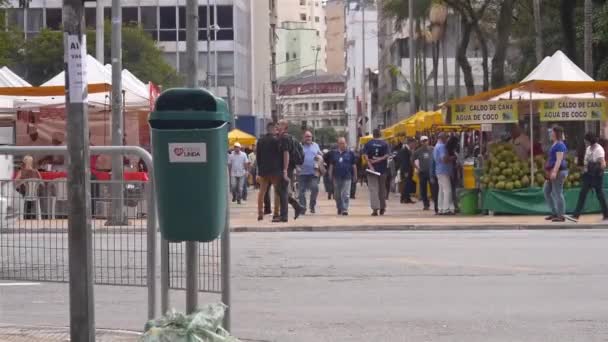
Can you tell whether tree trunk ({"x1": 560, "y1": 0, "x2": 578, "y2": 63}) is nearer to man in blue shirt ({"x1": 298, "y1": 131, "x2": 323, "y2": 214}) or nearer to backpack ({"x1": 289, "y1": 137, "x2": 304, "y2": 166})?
man in blue shirt ({"x1": 298, "y1": 131, "x2": 323, "y2": 214})

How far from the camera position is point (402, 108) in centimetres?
8050

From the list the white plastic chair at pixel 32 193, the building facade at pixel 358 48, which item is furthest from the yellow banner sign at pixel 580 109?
the building facade at pixel 358 48

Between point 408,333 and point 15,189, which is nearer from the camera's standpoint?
point 15,189

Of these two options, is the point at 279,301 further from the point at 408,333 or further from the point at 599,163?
the point at 599,163

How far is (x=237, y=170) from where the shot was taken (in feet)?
101

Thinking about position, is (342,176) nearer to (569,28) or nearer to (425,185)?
(425,185)

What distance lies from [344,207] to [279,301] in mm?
13008

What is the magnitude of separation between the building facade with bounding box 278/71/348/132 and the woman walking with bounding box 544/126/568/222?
135230 millimetres

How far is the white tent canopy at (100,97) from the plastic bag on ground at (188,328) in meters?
16.7

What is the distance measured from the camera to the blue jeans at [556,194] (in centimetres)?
2014

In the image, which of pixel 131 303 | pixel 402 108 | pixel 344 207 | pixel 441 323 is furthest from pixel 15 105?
pixel 402 108

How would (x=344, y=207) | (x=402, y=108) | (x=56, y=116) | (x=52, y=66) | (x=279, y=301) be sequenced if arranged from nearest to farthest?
1. (x=279, y=301)
2. (x=344, y=207)
3. (x=56, y=116)
4. (x=52, y=66)
5. (x=402, y=108)

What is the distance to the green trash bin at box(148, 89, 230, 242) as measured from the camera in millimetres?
7035


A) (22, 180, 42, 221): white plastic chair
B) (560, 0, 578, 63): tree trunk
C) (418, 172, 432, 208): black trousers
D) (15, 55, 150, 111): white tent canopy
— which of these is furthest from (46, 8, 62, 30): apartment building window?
(22, 180, 42, 221): white plastic chair
